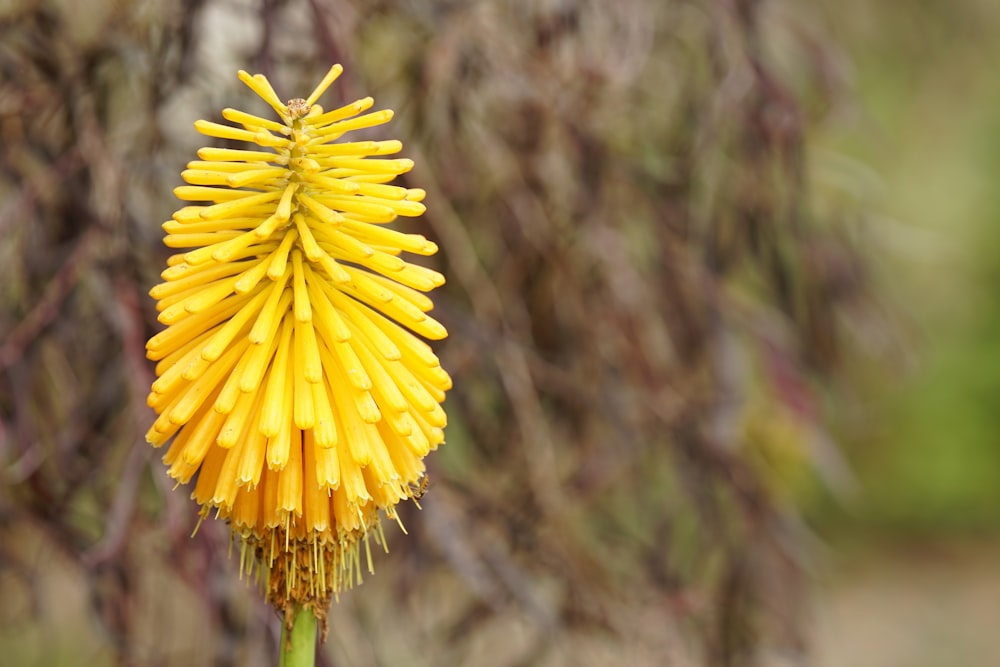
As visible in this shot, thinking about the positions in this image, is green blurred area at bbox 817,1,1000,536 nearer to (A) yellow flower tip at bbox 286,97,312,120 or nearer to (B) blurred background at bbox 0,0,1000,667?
(B) blurred background at bbox 0,0,1000,667

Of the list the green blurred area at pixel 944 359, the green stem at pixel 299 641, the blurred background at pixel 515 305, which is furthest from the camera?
the green blurred area at pixel 944 359

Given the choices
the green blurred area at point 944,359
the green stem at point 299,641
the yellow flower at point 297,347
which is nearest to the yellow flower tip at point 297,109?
the yellow flower at point 297,347

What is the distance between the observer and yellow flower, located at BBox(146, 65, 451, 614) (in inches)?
38.3

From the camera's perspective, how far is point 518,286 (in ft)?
8.27

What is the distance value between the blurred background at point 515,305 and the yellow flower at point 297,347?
2.10 feet

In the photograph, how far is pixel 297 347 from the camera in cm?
103

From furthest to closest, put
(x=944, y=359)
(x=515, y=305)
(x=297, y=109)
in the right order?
1. (x=944, y=359)
2. (x=515, y=305)
3. (x=297, y=109)

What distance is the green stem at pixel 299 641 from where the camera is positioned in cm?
96

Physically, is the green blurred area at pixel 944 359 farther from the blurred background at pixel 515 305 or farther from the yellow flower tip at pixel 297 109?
the yellow flower tip at pixel 297 109

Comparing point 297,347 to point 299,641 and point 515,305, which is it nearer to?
point 299,641

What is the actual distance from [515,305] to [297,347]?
1475 millimetres

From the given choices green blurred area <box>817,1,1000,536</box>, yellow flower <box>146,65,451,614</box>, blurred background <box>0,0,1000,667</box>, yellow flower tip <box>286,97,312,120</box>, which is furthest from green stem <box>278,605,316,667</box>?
green blurred area <box>817,1,1000,536</box>

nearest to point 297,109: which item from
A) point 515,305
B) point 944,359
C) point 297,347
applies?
point 297,347

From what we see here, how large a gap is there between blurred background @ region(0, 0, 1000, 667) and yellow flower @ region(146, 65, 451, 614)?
641mm
